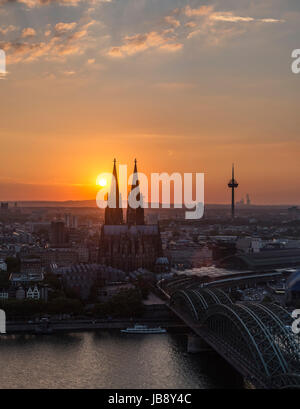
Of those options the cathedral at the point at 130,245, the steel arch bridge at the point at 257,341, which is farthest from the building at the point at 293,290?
the cathedral at the point at 130,245

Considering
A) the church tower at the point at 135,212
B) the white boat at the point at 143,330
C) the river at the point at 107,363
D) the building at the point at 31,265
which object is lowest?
the river at the point at 107,363

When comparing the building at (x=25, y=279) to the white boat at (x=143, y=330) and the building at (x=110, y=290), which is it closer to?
the building at (x=110, y=290)

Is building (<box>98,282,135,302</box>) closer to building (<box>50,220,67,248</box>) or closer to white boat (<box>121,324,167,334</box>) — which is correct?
white boat (<box>121,324,167,334</box>)

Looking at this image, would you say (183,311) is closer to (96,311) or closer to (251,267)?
(96,311)

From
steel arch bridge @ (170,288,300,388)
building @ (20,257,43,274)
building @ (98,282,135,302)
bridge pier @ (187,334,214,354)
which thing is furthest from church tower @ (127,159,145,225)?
bridge pier @ (187,334,214,354)

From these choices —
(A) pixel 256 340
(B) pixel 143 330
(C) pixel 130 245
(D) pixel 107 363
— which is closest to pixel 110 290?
(C) pixel 130 245
